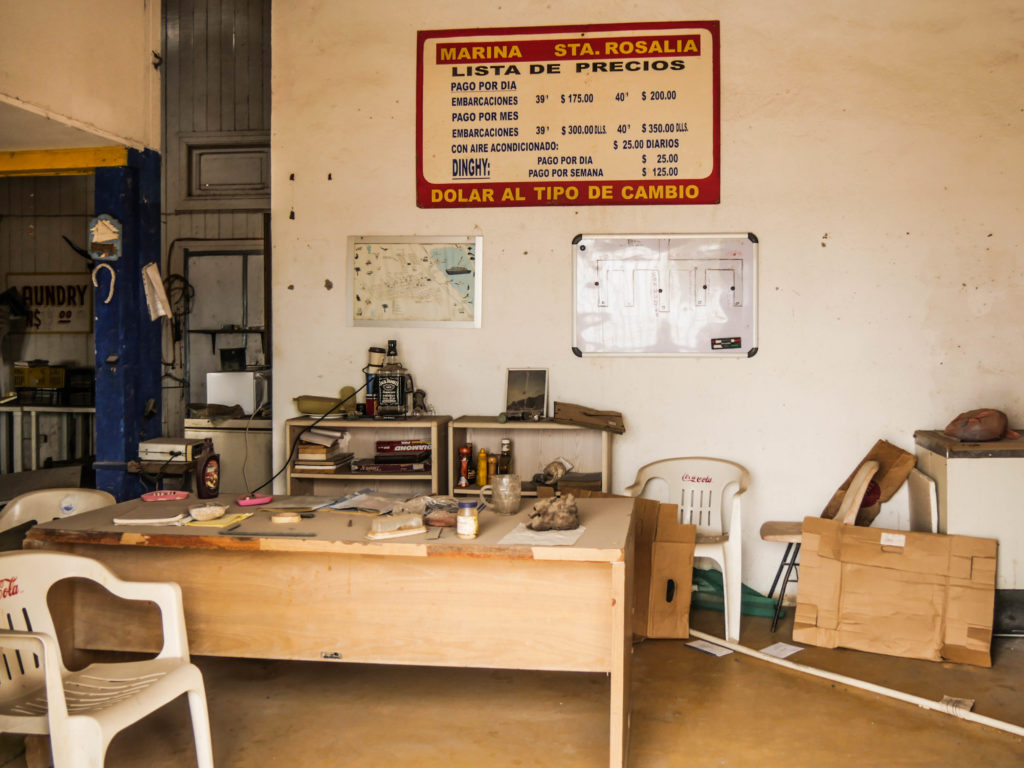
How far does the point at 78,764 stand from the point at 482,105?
137 inches

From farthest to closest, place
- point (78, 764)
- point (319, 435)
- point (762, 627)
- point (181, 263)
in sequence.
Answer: point (181, 263) → point (319, 435) → point (762, 627) → point (78, 764)

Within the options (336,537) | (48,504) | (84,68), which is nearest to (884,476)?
(336,537)

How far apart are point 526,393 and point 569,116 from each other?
1.51 metres

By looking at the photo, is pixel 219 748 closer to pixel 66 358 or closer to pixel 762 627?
pixel 762 627

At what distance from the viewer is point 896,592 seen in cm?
341

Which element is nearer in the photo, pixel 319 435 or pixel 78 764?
pixel 78 764

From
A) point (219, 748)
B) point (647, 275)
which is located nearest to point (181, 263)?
point (647, 275)

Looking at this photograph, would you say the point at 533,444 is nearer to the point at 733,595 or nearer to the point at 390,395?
the point at 390,395

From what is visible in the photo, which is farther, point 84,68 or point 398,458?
point 84,68

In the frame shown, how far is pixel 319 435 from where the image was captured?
13.3ft

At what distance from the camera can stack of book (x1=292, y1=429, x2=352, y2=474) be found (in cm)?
396

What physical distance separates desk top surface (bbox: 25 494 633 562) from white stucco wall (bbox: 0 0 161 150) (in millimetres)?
2372

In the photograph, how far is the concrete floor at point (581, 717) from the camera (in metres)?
2.50

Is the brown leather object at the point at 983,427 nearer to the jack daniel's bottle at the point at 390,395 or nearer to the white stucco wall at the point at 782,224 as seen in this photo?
the white stucco wall at the point at 782,224
